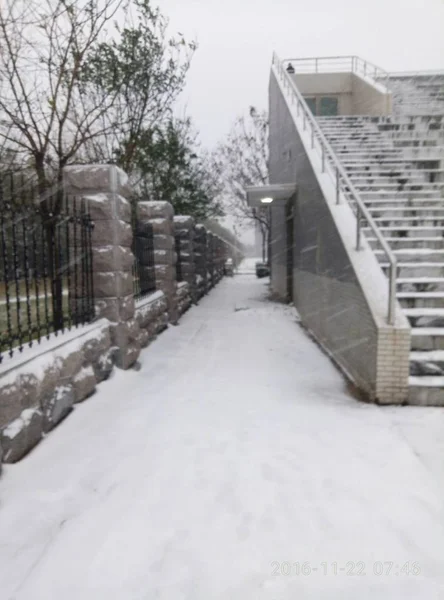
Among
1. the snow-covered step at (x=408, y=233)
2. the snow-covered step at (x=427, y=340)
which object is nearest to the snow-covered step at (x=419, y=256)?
the snow-covered step at (x=408, y=233)

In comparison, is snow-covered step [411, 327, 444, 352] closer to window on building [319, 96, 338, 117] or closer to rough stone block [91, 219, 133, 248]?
rough stone block [91, 219, 133, 248]

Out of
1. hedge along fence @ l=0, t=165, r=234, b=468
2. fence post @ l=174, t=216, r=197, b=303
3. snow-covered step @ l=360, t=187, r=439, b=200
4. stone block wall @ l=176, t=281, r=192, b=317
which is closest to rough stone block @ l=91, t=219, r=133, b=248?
hedge along fence @ l=0, t=165, r=234, b=468

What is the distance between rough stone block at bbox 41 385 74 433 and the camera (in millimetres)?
3844

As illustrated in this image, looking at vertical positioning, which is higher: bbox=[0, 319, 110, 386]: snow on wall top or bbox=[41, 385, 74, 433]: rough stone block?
bbox=[0, 319, 110, 386]: snow on wall top

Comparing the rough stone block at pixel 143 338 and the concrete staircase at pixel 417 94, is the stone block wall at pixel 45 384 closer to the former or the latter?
the rough stone block at pixel 143 338

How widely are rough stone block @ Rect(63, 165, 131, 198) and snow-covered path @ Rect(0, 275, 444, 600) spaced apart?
2504 millimetres

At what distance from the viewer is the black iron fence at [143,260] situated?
7973mm

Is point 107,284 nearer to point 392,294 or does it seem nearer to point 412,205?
point 392,294

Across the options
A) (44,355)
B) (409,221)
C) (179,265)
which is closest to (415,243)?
(409,221)

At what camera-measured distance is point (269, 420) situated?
4.25 meters

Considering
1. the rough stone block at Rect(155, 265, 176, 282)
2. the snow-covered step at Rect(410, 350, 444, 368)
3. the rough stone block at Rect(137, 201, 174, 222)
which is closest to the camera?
the snow-covered step at Rect(410, 350, 444, 368)

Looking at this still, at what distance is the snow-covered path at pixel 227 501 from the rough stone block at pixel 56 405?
104 millimetres

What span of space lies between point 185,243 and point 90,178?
6.76 metres
